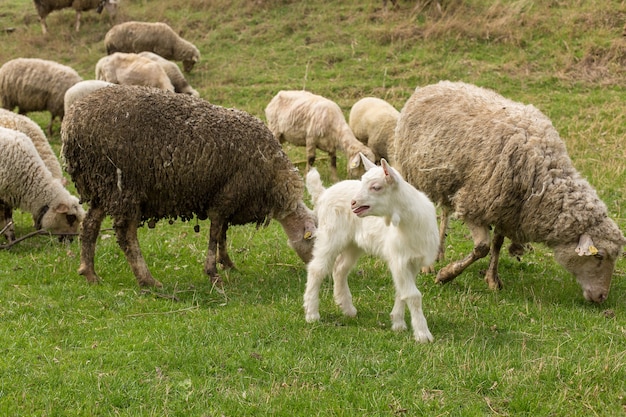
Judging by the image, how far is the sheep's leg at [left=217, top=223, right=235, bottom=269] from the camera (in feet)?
27.4

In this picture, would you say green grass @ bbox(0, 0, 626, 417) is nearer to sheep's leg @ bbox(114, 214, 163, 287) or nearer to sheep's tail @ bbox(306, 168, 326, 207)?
sheep's leg @ bbox(114, 214, 163, 287)

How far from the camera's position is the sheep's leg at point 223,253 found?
8.35 metres

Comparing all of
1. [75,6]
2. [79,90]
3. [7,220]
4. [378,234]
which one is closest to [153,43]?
[75,6]

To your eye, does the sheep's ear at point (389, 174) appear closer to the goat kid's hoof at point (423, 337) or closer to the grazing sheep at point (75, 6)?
the goat kid's hoof at point (423, 337)

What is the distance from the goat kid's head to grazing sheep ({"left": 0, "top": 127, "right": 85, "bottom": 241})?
522 cm

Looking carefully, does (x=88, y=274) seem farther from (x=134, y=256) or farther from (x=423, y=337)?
(x=423, y=337)

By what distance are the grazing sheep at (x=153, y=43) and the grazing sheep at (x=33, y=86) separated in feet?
15.9

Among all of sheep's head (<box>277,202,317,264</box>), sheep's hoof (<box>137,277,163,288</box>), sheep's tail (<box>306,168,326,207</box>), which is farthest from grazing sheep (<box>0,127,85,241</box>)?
sheep's tail (<box>306,168,326,207</box>)

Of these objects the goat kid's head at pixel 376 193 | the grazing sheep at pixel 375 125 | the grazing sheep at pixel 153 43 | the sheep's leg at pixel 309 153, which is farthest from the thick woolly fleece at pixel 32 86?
the goat kid's head at pixel 376 193

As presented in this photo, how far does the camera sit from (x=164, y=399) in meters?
4.98

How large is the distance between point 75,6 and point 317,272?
18482 mm

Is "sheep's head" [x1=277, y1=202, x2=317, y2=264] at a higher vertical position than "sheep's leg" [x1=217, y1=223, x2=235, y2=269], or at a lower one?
higher

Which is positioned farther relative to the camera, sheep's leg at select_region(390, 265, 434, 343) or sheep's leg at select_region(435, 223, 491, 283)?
sheep's leg at select_region(435, 223, 491, 283)

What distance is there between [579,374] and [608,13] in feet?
51.0
